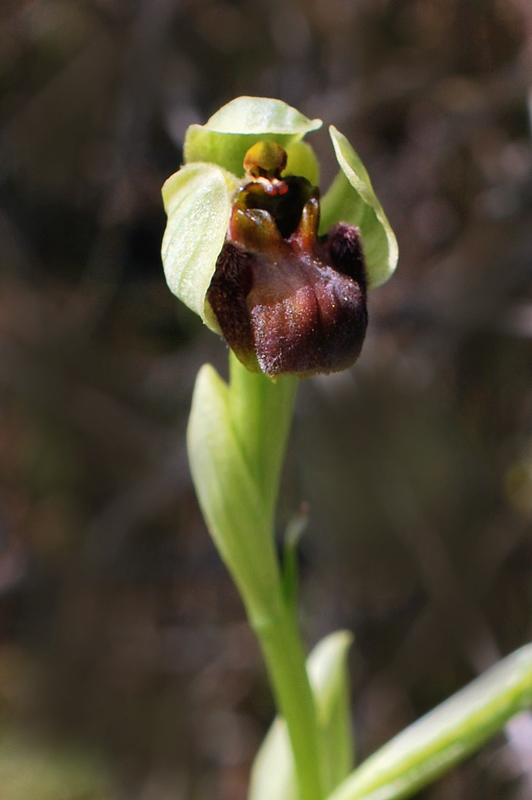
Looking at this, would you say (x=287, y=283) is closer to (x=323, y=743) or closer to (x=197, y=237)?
(x=197, y=237)

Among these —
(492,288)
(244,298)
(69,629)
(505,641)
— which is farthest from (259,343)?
(69,629)

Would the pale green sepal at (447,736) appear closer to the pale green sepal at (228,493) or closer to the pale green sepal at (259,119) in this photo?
the pale green sepal at (228,493)

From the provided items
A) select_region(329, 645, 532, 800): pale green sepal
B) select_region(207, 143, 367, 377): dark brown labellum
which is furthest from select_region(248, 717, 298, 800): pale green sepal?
select_region(207, 143, 367, 377): dark brown labellum

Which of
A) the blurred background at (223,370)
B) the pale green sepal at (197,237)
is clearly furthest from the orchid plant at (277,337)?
the blurred background at (223,370)

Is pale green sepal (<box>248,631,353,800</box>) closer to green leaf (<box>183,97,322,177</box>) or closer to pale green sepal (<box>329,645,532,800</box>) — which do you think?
pale green sepal (<box>329,645,532,800</box>)

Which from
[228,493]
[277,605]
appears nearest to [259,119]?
[228,493]

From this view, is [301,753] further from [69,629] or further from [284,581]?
[69,629]

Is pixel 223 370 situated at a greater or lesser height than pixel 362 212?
greater
